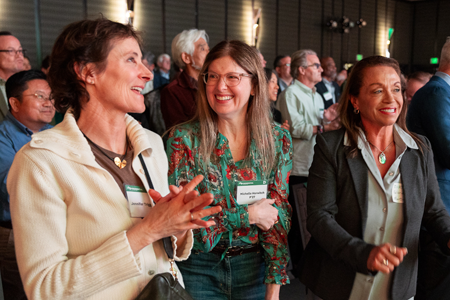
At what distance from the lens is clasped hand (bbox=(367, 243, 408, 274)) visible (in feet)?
4.18

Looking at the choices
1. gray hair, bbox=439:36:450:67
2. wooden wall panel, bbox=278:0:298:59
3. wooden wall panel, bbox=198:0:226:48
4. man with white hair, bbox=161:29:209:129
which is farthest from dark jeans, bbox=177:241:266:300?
wooden wall panel, bbox=278:0:298:59

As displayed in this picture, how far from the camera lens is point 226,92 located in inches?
69.7

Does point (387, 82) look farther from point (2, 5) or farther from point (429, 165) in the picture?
point (2, 5)

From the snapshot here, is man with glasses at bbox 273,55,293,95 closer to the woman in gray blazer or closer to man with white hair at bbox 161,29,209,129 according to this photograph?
man with white hair at bbox 161,29,209,129

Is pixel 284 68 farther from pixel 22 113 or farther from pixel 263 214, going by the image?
pixel 263 214

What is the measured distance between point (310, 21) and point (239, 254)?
9.98 meters

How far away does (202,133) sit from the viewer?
69.4 inches

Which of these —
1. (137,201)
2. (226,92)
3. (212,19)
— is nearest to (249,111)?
(226,92)

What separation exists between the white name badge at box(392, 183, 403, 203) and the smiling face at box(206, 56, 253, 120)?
78 centimetres

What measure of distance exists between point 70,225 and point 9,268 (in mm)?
1221

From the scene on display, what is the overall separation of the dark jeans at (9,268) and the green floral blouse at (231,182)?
1002mm

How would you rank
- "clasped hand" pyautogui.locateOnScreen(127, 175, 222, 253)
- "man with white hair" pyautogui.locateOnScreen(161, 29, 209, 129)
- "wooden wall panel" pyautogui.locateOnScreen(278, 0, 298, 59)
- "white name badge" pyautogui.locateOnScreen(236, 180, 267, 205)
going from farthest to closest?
"wooden wall panel" pyautogui.locateOnScreen(278, 0, 298, 59) → "man with white hair" pyautogui.locateOnScreen(161, 29, 209, 129) → "white name badge" pyautogui.locateOnScreen(236, 180, 267, 205) → "clasped hand" pyautogui.locateOnScreen(127, 175, 222, 253)

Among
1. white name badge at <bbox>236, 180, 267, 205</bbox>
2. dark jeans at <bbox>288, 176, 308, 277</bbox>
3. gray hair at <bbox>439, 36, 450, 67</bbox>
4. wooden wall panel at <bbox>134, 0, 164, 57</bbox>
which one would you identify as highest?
wooden wall panel at <bbox>134, 0, 164, 57</bbox>

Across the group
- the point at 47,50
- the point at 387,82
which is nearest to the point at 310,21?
the point at 47,50
